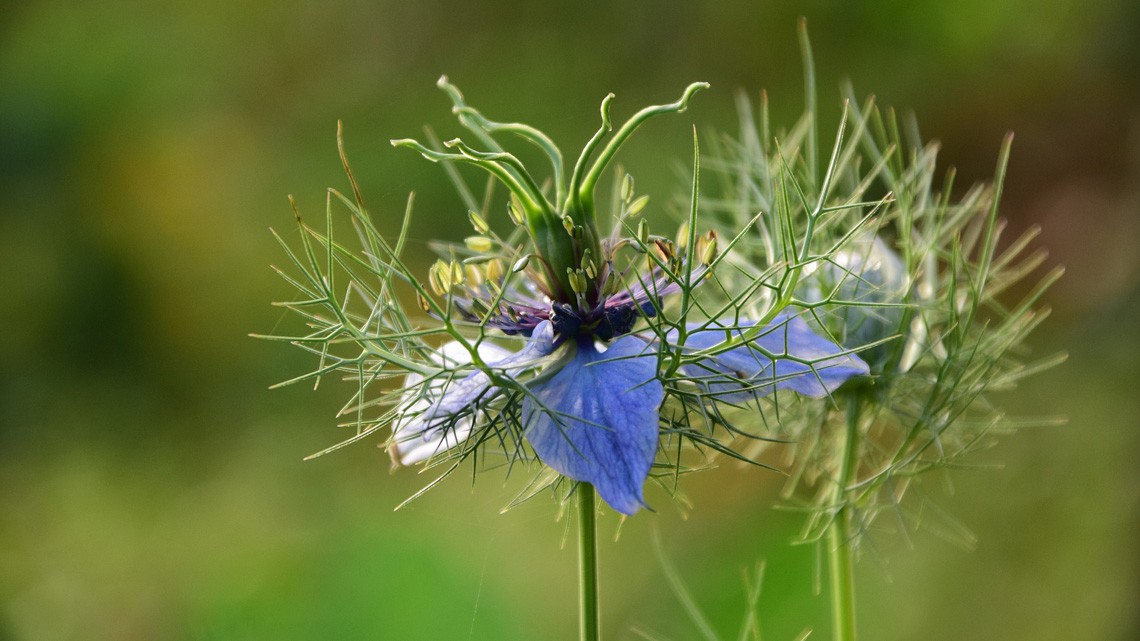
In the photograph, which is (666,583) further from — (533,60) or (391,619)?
(533,60)

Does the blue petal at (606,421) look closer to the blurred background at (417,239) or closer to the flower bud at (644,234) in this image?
the flower bud at (644,234)

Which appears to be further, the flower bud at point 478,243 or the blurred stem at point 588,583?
the flower bud at point 478,243

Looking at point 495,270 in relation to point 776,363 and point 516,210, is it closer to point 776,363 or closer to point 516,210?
point 516,210

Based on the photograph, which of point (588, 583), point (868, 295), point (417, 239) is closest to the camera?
point (588, 583)

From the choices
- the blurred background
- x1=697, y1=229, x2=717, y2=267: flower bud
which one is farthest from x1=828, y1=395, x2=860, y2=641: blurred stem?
the blurred background

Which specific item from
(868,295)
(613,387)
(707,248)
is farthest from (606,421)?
(868,295)

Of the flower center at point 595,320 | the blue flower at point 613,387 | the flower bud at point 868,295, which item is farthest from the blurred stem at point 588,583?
the flower bud at point 868,295
